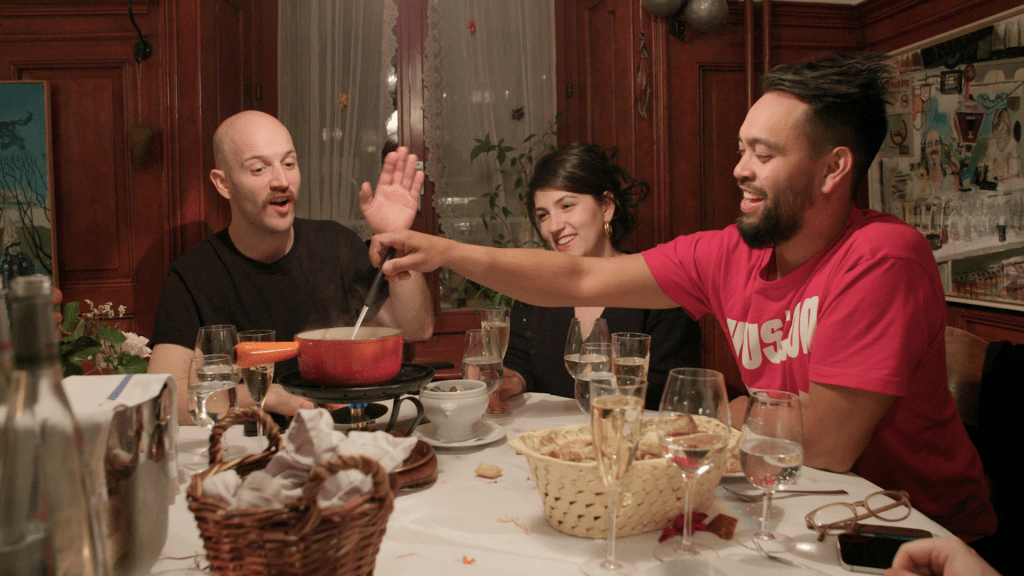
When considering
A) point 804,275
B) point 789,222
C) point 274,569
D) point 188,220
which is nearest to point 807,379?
point 804,275

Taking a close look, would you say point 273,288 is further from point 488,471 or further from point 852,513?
point 852,513

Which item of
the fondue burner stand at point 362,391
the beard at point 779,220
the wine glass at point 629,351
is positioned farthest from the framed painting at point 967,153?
the fondue burner stand at point 362,391

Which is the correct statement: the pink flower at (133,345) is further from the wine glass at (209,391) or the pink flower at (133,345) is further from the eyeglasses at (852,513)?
the eyeglasses at (852,513)

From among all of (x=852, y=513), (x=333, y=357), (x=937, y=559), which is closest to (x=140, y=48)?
(x=333, y=357)

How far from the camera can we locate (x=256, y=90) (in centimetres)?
366

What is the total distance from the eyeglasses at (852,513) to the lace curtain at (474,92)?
285cm

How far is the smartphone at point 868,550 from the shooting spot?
83cm

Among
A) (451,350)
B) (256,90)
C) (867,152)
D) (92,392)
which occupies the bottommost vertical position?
(451,350)

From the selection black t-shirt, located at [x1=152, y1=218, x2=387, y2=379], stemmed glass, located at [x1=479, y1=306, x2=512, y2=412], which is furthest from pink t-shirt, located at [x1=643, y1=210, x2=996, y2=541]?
black t-shirt, located at [x1=152, y1=218, x2=387, y2=379]

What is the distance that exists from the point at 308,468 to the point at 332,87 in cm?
336

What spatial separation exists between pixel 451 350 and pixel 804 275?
254 cm

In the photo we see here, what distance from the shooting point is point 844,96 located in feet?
4.69

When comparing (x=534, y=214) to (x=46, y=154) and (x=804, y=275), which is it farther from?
(x=46, y=154)

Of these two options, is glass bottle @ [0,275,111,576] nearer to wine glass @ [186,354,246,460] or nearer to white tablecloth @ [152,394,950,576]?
white tablecloth @ [152,394,950,576]
